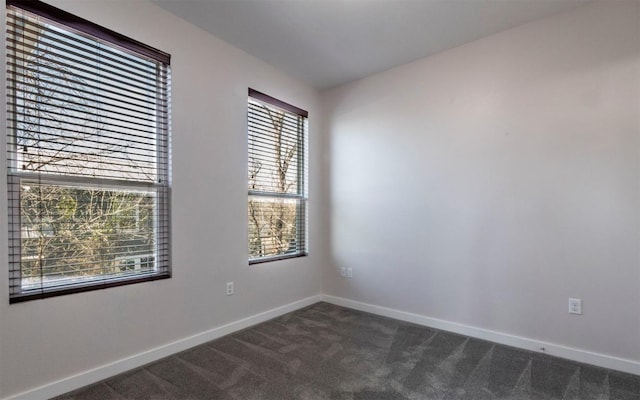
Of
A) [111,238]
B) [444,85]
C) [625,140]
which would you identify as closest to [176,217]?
[111,238]

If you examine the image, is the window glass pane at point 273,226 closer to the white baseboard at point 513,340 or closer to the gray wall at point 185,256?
the gray wall at point 185,256

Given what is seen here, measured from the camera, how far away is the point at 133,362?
88.4 inches

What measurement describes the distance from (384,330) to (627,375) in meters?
1.73

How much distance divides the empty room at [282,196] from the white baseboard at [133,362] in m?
0.01

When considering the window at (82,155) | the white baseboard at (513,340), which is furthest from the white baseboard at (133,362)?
the white baseboard at (513,340)

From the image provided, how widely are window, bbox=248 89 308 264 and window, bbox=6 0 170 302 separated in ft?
3.03

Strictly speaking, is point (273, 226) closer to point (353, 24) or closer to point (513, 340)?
point (353, 24)

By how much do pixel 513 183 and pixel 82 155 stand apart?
3.28 metres

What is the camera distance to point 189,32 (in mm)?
2627

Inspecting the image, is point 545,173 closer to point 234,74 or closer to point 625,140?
point 625,140

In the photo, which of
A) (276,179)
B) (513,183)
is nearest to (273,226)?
(276,179)

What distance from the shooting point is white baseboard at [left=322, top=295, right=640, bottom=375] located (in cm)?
227

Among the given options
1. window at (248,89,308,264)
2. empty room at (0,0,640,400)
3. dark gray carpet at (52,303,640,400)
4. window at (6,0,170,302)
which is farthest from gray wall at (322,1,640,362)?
window at (6,0,170,302)

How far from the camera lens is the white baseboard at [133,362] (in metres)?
1.87
